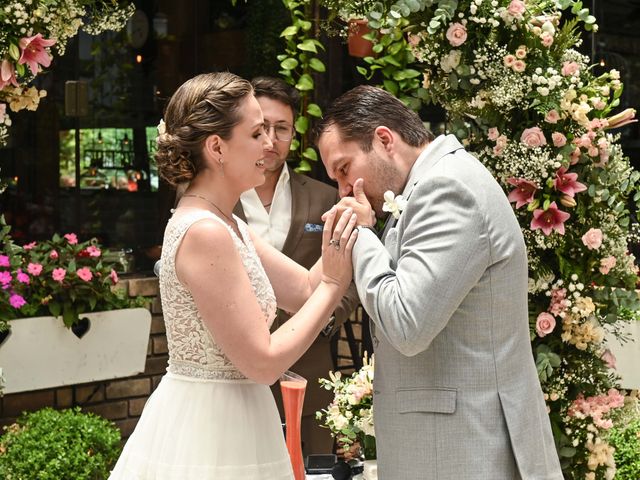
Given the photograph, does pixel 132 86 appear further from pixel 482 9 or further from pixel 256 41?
pixel 482 9

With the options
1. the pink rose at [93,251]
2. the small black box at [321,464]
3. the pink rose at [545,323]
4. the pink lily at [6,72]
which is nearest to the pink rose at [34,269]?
the pink rose at [93,251]

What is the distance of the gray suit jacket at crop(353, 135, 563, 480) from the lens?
2229 millimetres

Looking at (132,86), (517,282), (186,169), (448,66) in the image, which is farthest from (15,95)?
(132,86)

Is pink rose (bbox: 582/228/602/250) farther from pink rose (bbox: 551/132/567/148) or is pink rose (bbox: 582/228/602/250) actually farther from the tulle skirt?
the tulle skirt

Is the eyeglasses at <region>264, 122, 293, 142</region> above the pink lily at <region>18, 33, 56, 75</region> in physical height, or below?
below

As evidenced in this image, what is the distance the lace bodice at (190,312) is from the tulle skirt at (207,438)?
0.10 feet

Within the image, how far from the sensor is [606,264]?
330 cm

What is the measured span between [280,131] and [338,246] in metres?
1.82

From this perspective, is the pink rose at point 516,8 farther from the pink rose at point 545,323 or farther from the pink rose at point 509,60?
the pink rose at point 545,323

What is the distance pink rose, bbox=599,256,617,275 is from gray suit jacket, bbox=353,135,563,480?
101cm

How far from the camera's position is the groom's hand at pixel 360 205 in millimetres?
2463

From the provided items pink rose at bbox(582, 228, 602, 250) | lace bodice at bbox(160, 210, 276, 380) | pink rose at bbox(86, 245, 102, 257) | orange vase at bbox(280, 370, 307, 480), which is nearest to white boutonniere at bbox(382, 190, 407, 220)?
lace bodice at bbox(160, 210, 276, 380)

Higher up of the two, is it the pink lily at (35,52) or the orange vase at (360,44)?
the orange vase at (360,44)

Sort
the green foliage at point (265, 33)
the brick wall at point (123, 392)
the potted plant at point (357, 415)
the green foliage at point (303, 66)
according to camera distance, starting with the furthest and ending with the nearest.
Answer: the green foliage at point (265, 33), the brick wall at point (123, 392), the green foliage at point (303, 66), the potted plant at point (357, 415)
